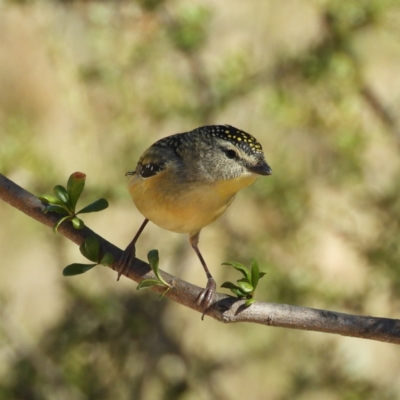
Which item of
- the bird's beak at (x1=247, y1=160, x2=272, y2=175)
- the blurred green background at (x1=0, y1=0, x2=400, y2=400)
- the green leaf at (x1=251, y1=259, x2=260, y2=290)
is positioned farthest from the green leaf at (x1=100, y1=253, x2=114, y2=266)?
the blurred green background at (x1=0, y1=0, x2=400, y2=400)

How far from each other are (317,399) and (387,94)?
250 cm

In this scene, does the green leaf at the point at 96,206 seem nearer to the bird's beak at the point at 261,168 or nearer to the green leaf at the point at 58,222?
the green leaf at the point at 58,222

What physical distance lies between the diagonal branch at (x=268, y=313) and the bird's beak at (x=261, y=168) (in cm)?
69

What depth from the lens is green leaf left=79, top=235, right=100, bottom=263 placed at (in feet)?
6.63

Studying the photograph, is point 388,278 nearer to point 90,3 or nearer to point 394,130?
point 394,130

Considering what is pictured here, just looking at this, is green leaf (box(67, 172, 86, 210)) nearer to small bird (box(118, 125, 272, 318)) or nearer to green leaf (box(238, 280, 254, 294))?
green leaf (box(238, 280, 254, 294))

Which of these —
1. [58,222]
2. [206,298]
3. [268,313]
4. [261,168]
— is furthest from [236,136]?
[58,222]

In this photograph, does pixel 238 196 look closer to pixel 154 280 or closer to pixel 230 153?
pixel 230 153

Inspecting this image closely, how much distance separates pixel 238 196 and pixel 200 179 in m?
1.91

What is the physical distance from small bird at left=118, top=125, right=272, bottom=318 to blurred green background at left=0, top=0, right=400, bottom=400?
1.23 meters

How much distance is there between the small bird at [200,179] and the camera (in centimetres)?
276

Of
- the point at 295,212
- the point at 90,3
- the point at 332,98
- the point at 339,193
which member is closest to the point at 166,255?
the point at 295,212

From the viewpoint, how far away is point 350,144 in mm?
4156

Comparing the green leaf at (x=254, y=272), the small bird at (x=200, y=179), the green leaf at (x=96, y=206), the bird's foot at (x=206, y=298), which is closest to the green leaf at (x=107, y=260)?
the green leaf at (x=96, y=206)
